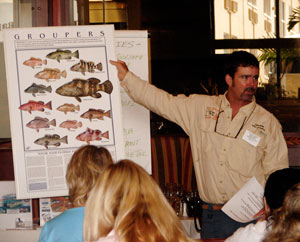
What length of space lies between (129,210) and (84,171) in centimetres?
83

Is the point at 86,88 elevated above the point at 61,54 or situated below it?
below

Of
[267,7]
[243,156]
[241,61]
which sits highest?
[267,7]

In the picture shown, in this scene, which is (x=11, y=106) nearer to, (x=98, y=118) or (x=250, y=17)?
(x=98, y=118)

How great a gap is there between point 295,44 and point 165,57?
215 cm

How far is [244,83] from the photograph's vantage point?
12.3ft

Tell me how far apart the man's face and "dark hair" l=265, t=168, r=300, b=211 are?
1.26 meters

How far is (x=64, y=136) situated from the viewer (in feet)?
12.1

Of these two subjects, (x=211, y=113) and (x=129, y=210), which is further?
(x=211, y=113)

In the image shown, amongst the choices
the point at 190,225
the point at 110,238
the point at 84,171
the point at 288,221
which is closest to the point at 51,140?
the point at 84,171

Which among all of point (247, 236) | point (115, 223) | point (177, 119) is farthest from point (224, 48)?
point (115, 223)

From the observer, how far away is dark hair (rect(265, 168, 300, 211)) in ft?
8.01

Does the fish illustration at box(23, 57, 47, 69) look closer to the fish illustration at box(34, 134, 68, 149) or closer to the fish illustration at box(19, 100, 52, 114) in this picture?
the fish illustration at box(19, 100, 52, 114)

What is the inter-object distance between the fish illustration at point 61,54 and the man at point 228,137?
249 millimetres

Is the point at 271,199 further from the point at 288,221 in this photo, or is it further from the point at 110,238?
the point at 110,238
